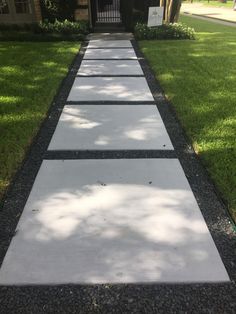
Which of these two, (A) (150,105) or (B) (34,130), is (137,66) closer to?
(A) (150,105)

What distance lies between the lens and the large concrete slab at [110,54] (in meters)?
10.3

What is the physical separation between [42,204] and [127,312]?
1520 mm

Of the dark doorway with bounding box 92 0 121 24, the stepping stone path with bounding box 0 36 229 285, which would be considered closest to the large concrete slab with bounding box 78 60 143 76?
the stepping stone path with bounding box 0 36 229 285

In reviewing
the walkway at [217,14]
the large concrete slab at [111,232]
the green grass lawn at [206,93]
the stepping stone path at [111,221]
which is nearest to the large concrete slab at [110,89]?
the green grass lawn at [206,93]

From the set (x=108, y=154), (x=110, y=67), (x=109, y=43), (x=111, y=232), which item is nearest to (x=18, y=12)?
(x=109, y=43)

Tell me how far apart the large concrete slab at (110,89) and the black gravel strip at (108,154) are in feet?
7.70

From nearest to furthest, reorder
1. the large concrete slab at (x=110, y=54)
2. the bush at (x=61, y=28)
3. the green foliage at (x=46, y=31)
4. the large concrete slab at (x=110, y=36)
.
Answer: the large concrete slab at (x=110, y=54) < the green foliage at (x=46, y=31) < the bush at (x=61, y=28) < the large concrete slab at (x=110, y=36)

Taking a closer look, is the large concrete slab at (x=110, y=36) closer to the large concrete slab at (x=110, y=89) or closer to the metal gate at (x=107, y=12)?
the metal gate at (x=107, y=12)

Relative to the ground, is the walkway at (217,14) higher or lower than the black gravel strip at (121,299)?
lower

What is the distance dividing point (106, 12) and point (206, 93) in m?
15.4

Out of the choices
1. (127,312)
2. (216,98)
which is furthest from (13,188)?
(216,98)

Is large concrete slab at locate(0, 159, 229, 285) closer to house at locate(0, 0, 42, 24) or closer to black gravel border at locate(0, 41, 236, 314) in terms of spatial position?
black gravel border at locate(0, 41, 236, 314)

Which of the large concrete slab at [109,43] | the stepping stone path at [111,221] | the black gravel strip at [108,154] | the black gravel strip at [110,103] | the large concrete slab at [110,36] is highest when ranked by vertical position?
the stepping stone path at [111,221]

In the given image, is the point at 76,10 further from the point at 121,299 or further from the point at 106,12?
the point at 121,299
